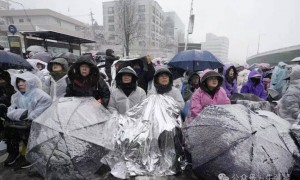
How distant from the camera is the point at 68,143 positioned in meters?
2.55

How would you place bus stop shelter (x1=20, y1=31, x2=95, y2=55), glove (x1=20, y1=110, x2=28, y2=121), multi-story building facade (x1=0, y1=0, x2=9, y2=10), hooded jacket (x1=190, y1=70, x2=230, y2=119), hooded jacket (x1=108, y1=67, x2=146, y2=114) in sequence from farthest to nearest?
multi-story building facade (x1=0, y1=0, x2=9, y2=10) → bus stop shelter (x1=20, y1=31, x2=95, y2=55) → hooded jacket (x1=108, y1=67, x2=146, y2=114) → hooded jacket (x1=190, y1=70, x2=230, y2=119) → glove (x1=20, y1=110, x2=28, y2=121)

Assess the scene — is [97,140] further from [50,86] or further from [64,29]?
[64,29]

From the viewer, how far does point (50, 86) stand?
4.44m

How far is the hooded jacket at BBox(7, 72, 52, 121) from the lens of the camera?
3395 mm

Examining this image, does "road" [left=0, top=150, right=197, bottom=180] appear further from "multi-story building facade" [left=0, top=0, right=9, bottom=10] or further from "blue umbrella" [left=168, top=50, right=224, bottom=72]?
"multi-story building facade" [left=0, top=0, right=9, bottom=10]

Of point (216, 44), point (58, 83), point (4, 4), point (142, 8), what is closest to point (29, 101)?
point (58, 83)

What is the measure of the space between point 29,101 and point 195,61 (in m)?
3.95

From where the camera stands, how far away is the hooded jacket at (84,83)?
360 centimetres

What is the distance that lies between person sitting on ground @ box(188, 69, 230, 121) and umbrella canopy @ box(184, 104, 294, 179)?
68cm

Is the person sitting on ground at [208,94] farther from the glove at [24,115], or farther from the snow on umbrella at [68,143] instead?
the glove at [24,115]

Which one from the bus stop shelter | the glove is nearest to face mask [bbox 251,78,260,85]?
the glove

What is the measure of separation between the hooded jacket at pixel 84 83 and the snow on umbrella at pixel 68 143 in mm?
675

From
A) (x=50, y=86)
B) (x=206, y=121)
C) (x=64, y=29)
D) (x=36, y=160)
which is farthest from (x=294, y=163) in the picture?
(x=64, y=29)

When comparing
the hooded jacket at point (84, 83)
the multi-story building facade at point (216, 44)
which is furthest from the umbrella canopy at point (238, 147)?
the multi-story building facade at point (216, 44)
